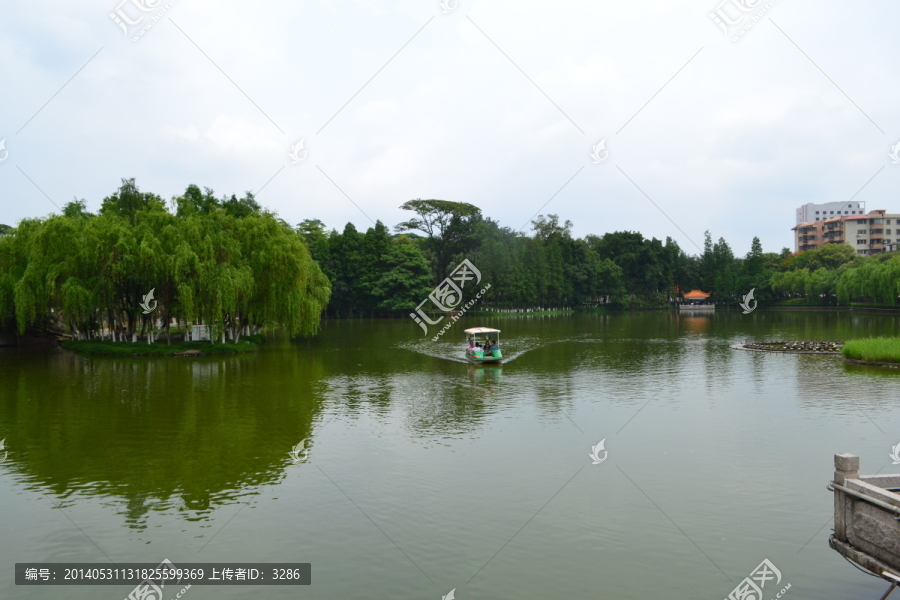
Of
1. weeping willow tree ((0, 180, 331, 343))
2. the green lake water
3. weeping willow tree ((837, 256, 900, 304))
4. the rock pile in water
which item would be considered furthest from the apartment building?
weeping willow tree ((0, 180, 331, 343))

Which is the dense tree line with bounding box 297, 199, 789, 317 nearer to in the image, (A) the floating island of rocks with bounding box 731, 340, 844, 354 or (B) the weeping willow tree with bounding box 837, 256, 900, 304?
(B) the weeping willow tree with bounding box 837, 256, 900, 304

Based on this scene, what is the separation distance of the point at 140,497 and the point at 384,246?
6918cm

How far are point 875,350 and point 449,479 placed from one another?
1039 inches

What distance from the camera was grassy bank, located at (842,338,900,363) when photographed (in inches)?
1161

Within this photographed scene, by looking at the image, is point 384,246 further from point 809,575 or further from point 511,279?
point 809,575

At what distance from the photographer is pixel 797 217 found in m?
176

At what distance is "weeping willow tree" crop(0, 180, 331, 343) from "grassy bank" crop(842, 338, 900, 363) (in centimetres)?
2921

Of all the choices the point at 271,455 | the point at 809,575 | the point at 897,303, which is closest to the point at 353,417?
the point at 271,455

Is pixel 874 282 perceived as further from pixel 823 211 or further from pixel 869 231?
pixel 823 211

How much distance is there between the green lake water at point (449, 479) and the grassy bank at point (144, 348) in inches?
292

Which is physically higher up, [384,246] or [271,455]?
[384,246]

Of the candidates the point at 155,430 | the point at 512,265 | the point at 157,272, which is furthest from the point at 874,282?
the point at 155,430

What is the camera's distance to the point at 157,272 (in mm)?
33125

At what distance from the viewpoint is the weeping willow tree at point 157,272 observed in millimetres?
33000
